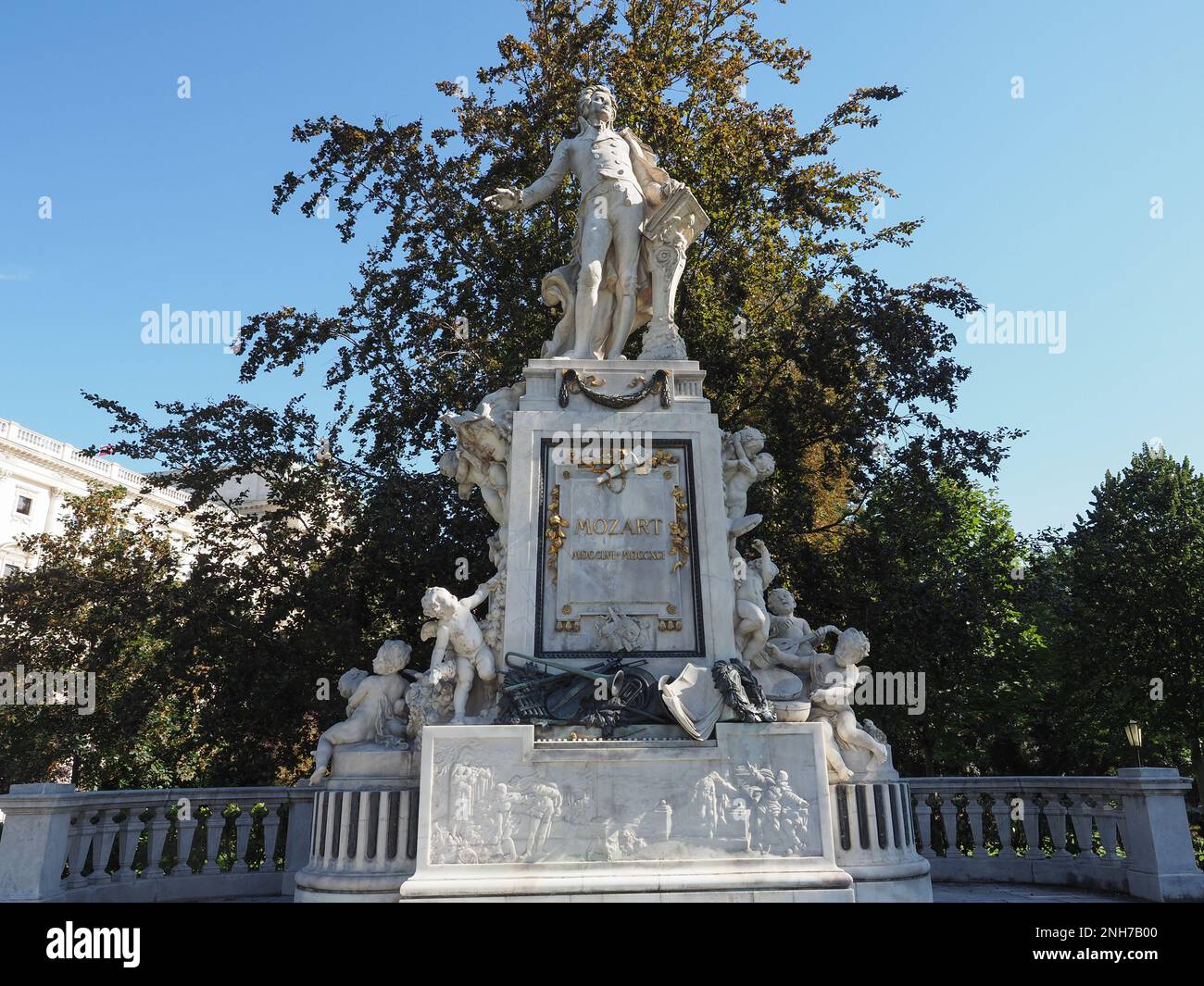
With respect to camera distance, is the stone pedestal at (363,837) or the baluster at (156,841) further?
the baluster at (156,841)

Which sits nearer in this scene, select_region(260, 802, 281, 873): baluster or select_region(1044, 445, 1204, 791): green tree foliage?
select_region(260, 802, 281, 873): baluster

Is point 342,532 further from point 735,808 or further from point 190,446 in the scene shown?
point 735,808

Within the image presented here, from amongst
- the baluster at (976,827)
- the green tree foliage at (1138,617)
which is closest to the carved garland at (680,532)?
the baluster at (976,827)

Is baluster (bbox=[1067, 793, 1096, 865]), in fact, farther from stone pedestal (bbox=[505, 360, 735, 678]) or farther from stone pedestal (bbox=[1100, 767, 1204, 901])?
stone pedestal (bbox=[505, 360, 735, 678])

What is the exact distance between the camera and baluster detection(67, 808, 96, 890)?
909 cm

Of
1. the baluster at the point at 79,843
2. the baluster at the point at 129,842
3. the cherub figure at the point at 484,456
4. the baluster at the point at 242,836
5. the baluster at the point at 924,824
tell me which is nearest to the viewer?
the baluster at the point at 79,843

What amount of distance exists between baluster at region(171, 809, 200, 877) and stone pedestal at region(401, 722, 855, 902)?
174 inches

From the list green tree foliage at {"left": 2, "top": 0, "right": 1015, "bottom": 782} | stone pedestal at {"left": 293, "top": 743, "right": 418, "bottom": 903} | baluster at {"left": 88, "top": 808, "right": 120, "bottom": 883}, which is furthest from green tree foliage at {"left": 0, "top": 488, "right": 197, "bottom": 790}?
stone pedestal at {"left": 293, "top": 743, "right": 418, "bottom": 903}

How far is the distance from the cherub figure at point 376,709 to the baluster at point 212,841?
2.74m

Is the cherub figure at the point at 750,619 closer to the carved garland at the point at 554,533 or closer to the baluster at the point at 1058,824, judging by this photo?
the carved garland at the point at 554,533

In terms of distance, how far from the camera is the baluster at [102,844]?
935 centimetres

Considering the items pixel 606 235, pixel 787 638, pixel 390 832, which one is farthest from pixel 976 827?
pixel 606 235

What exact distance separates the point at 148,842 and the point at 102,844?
0.70m

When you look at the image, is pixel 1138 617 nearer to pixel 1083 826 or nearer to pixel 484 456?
pixel 1083 826
